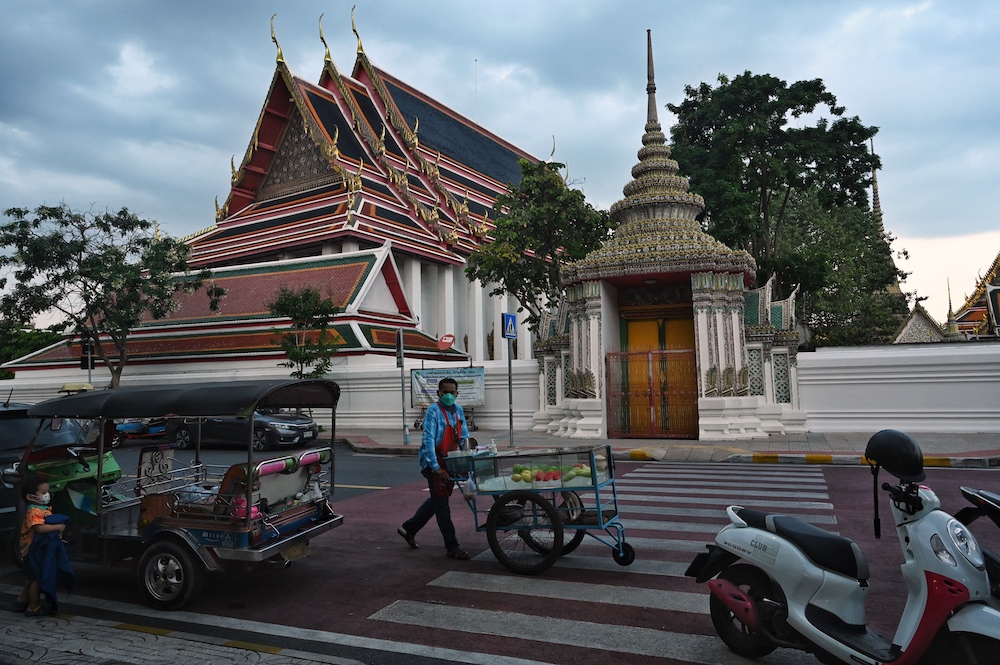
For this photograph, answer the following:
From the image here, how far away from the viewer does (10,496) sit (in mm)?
5848

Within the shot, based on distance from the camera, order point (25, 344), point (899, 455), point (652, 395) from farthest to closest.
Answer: point (25, 344), point (652, 395), point (899, 455)

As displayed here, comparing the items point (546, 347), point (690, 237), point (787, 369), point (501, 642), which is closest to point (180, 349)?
point (546, 347)

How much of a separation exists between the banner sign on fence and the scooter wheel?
13619 millimetres

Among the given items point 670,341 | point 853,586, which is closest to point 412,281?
point 670,341

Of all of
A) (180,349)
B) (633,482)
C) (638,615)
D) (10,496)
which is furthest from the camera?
(180,349)

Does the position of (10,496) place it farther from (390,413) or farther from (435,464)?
(390,413)

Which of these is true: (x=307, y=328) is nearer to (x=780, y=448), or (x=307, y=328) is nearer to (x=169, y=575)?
(x=780, y=448)

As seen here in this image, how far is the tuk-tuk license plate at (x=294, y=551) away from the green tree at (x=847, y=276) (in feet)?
83.8

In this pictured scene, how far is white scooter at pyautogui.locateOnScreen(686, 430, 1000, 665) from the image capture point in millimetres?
2934

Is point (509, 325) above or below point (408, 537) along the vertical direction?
above

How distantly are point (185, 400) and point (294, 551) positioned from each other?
1.33 m

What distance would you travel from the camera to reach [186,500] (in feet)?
17.3

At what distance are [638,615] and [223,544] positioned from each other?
2.78 metres

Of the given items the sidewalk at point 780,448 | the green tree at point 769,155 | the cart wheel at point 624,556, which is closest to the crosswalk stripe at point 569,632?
the cart wheel at point 624,556
